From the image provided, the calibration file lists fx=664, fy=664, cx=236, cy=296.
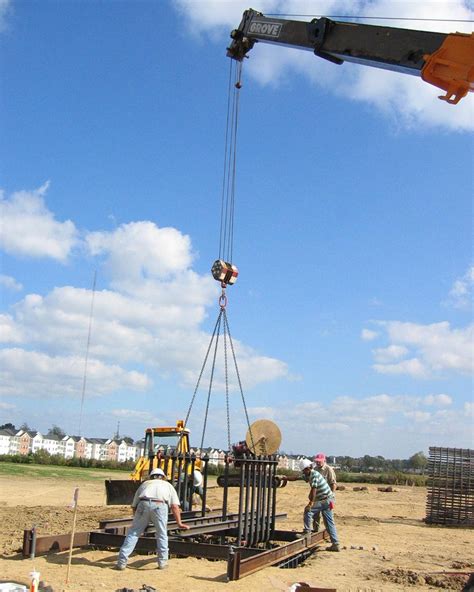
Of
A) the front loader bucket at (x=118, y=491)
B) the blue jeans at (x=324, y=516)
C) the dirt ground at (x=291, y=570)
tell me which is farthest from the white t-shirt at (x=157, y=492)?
the front loader bucket at (x=118, y=491)

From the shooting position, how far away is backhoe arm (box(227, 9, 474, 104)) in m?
9.97

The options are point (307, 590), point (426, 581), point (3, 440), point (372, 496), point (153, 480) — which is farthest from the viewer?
point (3, 440)

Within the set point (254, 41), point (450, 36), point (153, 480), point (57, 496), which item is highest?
point (254, 41)

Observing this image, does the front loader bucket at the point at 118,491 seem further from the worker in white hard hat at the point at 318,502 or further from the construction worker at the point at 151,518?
the construction worker at the point at 151,518

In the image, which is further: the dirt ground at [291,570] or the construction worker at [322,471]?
the construction worker at [322,471]

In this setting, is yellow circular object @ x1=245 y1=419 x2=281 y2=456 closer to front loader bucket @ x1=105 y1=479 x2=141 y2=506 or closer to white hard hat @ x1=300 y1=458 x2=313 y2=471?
white hard hat @ x1=300 y1=458 x2=313 y2=471

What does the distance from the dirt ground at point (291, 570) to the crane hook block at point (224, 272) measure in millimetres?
5580

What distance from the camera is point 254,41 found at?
14.1 metres

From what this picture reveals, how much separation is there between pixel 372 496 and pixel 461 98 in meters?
23.2

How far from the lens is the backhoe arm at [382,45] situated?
9.97 m

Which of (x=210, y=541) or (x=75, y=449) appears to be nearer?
(x=210, y=541)

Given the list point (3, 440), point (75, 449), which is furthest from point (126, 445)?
point (3, 440)

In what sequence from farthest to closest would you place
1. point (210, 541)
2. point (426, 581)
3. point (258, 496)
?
point (210, 541) < point (258, 496) < point (426, 581)

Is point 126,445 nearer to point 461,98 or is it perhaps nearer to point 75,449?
point 75,449
